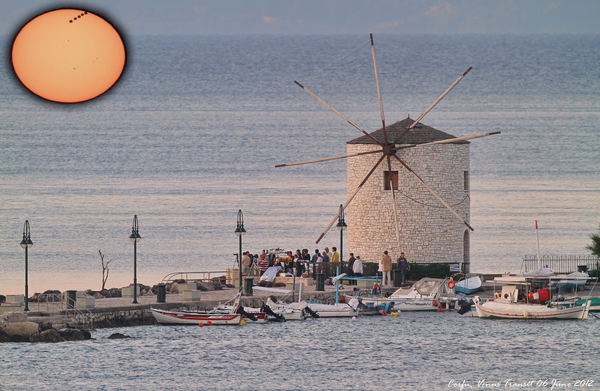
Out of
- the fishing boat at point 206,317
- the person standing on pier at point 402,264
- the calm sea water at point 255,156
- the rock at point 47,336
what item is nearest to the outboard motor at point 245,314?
the fishing boat at point 206,317

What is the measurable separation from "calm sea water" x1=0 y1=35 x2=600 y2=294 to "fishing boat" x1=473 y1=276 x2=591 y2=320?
22840 millimetres

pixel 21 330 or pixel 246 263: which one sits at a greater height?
pixel 246 263

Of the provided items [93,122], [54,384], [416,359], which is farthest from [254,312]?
[93,122]

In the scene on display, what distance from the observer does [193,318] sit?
30.3 meters

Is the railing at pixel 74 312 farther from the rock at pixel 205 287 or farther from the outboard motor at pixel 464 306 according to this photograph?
the outboard motor at pixel 464 306

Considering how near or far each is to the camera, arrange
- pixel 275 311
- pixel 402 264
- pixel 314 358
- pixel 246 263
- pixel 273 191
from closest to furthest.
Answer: pixel 314 358
pixel 275 311
pixel 246 263
pixel 402 264
pixel 273 191

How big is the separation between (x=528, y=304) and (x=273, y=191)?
56202mm

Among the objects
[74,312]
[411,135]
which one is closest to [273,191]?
[411,135]

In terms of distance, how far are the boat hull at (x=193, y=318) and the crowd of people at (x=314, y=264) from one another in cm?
573

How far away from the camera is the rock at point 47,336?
27312 millimetres

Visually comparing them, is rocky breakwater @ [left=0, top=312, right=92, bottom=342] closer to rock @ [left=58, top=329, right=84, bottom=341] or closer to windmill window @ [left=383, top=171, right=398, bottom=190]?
rock @ [left=58, top=329, right=84, bottom=341]

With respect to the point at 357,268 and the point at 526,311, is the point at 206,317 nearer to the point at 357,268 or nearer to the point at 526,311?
the point at 357,268

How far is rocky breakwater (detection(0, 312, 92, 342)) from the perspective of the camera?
27094 mm

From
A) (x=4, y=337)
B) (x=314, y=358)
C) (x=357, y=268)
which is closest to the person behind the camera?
(x=314, y=358)
